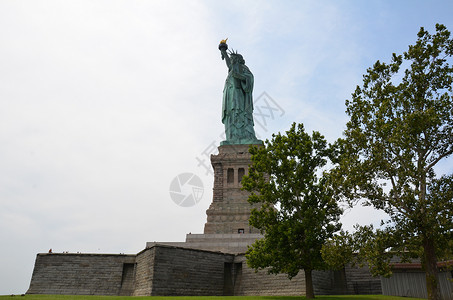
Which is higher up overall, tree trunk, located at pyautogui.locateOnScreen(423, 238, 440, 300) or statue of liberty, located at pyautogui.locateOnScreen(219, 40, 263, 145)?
statue of liberty, located at pyautogui.locateOnScreen(219, 40, 263, 145)

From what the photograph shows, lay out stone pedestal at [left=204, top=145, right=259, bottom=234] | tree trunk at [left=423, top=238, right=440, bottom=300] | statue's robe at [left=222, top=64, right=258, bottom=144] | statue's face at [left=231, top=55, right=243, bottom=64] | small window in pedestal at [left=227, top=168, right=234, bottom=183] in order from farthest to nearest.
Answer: statue's face at [left=231, top=55, right=243, bottom=64], statue's robe at [left=222, top=64, right=258, bottom=144], small window in pedestal at [left=227, top=168, right=234, bottom=183], stone pedestal at [left=204, top=145, right=259, bottom=234], tree trunk at [left=423, top=238, right=440, bottom=300]

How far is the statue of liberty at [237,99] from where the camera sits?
151ft

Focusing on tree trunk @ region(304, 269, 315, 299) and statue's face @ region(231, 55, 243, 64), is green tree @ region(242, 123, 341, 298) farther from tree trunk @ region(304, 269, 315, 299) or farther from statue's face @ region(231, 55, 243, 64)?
statue's face @ region(231, 55, 243, 64)

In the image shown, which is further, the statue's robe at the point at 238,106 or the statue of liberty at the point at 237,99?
the statue of liberty at the point at 237,99

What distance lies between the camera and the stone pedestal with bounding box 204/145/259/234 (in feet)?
120

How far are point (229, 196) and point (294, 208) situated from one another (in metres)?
20.1

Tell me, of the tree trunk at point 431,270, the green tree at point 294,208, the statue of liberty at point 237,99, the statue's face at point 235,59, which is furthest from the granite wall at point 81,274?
the statue's face at point 235,59

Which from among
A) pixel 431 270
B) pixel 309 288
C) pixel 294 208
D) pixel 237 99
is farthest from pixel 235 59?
pixel 431 270

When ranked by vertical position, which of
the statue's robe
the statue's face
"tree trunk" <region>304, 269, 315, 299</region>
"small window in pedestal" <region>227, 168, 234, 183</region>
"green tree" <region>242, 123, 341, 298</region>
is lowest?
"tree trunk" <region>304, 269, 315, 299</region>

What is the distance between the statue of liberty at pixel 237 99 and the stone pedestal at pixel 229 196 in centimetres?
331

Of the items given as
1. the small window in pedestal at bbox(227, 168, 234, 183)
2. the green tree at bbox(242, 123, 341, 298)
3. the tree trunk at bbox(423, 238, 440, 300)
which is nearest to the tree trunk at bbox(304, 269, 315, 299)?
the green tree at bbox(242, 123, 341, 298)

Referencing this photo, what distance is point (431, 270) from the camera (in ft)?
47.9

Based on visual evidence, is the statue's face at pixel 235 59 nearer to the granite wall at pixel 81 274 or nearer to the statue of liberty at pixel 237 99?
the statue of liberty at pixel 237 99

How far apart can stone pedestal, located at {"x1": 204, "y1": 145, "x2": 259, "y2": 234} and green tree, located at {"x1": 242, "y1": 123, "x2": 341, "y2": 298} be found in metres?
16.2
